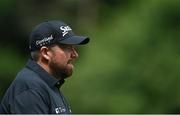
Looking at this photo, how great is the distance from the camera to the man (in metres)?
6.19

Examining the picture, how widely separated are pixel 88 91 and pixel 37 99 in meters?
8.43

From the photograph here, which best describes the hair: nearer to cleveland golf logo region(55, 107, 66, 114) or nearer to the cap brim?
the cap brim

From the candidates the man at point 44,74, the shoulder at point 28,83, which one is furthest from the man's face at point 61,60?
the shoulder at point 28,83

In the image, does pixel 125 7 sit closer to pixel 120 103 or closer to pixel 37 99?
pixel 120 103

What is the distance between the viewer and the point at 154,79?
48.8 feet

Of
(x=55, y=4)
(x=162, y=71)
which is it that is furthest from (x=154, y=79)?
(x=55, y=4)

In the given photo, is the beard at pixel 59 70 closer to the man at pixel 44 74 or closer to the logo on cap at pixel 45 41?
the man at pixel 44 74

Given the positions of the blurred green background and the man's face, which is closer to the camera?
the man's face

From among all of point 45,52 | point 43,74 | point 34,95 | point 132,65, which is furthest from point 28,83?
point 132,65

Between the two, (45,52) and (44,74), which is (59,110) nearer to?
(44,74)

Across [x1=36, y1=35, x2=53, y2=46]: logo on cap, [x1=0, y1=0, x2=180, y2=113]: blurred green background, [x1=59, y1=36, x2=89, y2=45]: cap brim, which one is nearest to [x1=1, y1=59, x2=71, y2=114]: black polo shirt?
[x1=36, y1=35, x2=53, y2=46]: logo on cap

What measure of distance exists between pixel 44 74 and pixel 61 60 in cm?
18

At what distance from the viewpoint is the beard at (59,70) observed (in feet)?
21.3

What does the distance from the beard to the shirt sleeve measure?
347 mm
